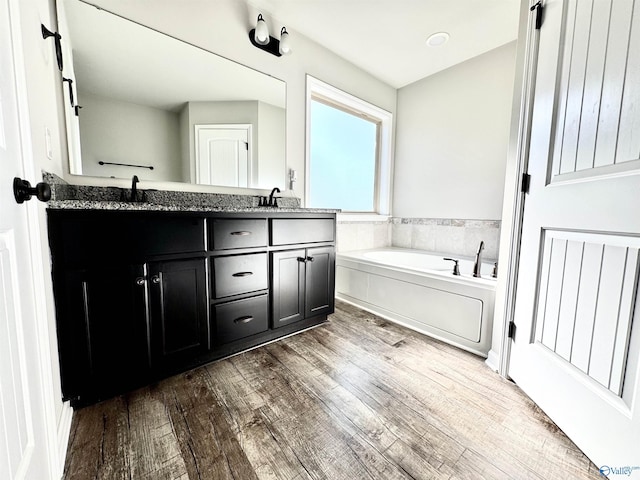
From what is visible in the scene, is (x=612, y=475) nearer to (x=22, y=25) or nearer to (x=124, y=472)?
(x=124, y=472)

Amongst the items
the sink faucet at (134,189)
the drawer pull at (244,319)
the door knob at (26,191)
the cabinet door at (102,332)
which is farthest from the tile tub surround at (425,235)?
the door knob at (26,191)

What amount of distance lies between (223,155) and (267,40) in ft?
3.13

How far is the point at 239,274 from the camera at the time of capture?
156 centimetres

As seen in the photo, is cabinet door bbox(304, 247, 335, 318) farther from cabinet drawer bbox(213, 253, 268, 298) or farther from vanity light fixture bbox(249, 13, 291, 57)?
vanity light fixture bbox(249, 13, 291, 57)

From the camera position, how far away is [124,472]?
0.90m

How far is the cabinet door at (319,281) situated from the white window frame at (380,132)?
0.65m

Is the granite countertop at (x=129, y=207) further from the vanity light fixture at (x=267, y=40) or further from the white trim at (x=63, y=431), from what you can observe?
the vanity light fixture at (x=267, y=40)

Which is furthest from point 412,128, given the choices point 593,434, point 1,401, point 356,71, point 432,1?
point 1,401

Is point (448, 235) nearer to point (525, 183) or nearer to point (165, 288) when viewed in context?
point (525, 183)

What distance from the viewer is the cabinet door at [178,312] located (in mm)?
1294

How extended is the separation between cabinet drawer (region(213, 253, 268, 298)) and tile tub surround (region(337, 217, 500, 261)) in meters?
Answer: 1.30

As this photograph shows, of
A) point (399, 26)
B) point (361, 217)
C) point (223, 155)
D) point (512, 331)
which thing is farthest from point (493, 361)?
point (399, 26)

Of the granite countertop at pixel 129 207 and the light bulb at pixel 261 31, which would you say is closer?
the granite countertop at pixel 129 207

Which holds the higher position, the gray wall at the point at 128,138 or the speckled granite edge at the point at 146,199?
the gray wall at the point at 128,138
